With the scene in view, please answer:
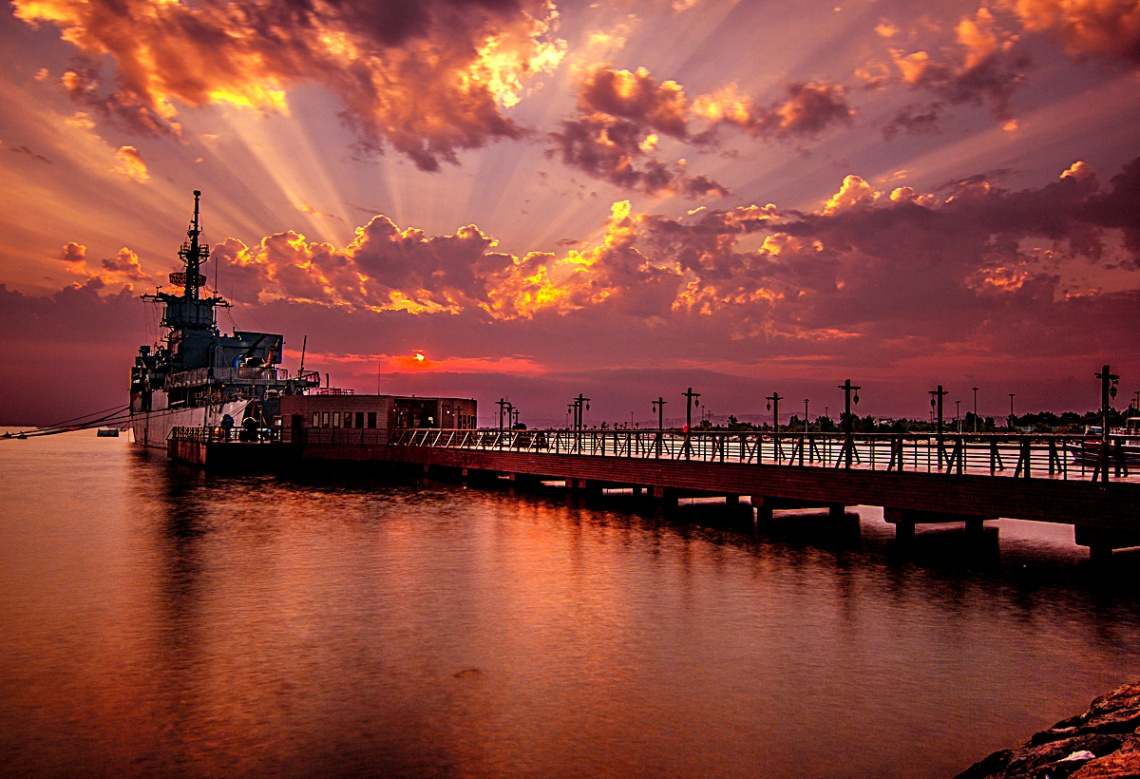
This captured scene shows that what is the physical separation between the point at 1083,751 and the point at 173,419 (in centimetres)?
10439

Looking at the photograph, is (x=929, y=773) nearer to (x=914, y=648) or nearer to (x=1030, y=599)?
(x=914, y=648)

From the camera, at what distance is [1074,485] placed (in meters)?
18.9

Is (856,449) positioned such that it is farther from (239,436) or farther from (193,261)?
(193,261)

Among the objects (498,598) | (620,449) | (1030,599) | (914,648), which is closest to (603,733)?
(914,648)

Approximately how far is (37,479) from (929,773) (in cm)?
7482

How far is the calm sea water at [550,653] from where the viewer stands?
32.2ft

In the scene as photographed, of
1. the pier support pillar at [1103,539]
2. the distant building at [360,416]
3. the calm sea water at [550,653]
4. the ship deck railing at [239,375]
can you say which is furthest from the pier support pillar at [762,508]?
the ship deck railing at [239,375]

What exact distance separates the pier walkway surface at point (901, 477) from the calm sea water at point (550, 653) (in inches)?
66.7

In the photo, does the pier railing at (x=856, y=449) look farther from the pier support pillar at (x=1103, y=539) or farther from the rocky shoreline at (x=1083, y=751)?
the rocky shoreline at (x=1083, y=751)

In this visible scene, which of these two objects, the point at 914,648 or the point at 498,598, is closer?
the point at 914,648

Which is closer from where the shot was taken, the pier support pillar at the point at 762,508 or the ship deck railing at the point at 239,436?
the pier support pillar at the point at 762,508

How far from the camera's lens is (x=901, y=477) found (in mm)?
23750

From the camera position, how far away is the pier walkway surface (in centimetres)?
1895

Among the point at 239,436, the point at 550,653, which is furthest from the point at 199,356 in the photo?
the point at 550,653
